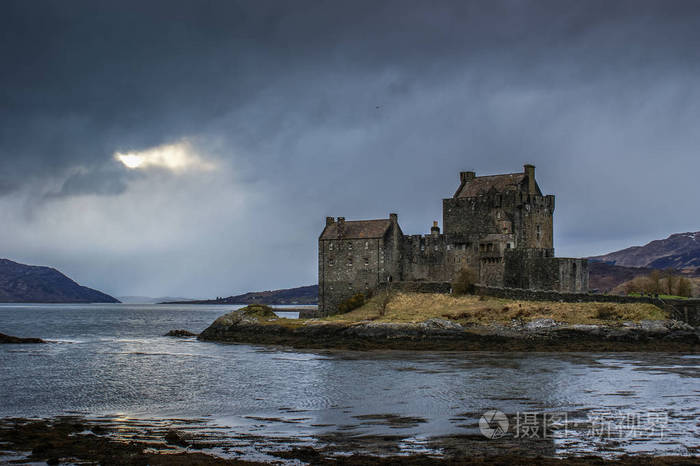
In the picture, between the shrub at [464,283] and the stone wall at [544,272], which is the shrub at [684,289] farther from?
the shrub at [464,283]

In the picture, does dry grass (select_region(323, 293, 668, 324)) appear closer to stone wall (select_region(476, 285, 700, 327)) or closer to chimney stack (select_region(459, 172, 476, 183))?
stone wall (select_region(476, 285, 700, 327))

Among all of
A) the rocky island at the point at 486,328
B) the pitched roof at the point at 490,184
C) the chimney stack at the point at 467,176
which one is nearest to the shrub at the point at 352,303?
the rocky island at the point at 486,328

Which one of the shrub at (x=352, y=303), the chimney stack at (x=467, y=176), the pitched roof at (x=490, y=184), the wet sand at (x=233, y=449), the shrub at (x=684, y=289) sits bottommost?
the wet sand at (x=233, y=449)

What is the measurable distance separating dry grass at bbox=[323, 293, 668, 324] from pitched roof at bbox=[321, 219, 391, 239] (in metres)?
8.22

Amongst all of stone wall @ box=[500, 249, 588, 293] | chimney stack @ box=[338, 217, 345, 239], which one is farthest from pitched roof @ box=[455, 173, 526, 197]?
chimney stack @ box=[338, 217, 345, 239]

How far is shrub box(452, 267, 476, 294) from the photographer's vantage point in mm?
64625

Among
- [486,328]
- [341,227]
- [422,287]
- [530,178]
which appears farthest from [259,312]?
[530,178]

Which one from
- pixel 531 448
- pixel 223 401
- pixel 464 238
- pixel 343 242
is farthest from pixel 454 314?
pixel 531 448

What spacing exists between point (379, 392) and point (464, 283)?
34.6m

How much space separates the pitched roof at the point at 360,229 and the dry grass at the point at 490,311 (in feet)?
27.0

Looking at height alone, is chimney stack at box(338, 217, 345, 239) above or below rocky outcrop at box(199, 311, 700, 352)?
above

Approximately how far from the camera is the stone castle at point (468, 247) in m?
65.1

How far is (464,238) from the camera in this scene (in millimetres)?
70250

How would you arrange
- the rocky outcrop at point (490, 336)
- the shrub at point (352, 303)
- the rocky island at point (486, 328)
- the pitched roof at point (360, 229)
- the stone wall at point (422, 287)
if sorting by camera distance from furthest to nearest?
the pitched roof at point (360, 229) < the shrub at point (352, 303) < the stone wall at point (422, 287) < the rocky island at point (486, 328) < the rocky outcrop at point (490, 336)
